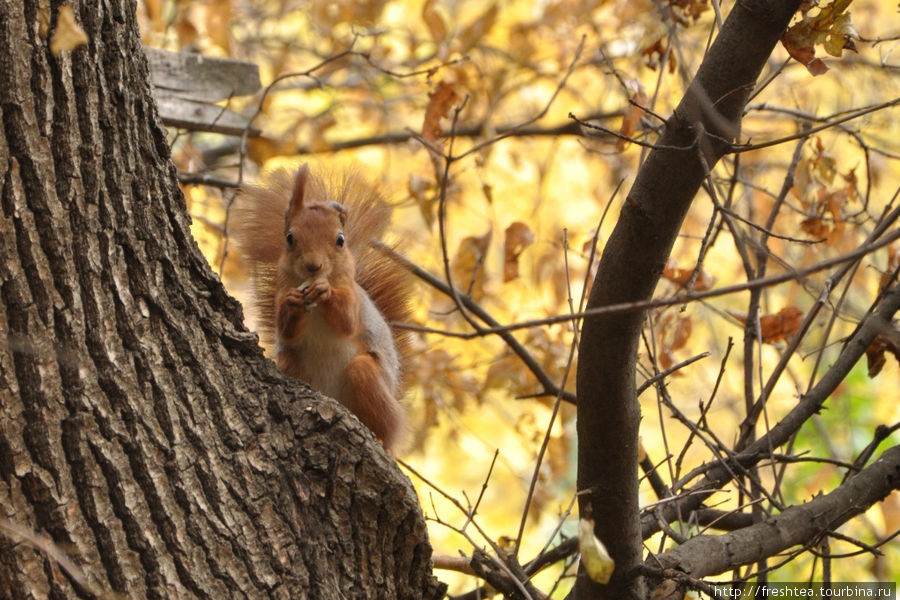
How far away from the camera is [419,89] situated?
520 cm

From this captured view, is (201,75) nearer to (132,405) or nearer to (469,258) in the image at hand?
(469,258)

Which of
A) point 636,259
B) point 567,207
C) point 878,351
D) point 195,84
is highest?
point 567,207

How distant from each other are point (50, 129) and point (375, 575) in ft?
2.87

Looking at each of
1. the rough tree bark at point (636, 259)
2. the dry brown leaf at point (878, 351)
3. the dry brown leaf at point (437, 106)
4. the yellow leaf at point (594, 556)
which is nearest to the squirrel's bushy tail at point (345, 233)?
the dry brown leaf at point (437, 106)

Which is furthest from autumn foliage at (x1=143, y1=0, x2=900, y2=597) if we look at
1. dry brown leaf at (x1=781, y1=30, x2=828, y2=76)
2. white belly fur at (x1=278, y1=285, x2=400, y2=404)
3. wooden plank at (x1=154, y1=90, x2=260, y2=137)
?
white belly fur at (x1=278, y1=285, x2=400, y2=404)

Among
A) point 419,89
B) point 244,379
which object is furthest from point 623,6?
point 244,379

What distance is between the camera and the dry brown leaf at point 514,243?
2.81 metres

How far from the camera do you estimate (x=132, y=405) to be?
4.88 feet

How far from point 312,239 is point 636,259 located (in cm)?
110

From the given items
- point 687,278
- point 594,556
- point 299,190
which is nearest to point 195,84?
point 299,190

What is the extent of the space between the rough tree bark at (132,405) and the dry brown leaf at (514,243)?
1228 millimetres

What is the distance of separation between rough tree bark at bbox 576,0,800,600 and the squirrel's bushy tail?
1.09 m

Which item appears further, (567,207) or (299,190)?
(567,207)

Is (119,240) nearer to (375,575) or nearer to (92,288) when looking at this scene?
(92,288)
